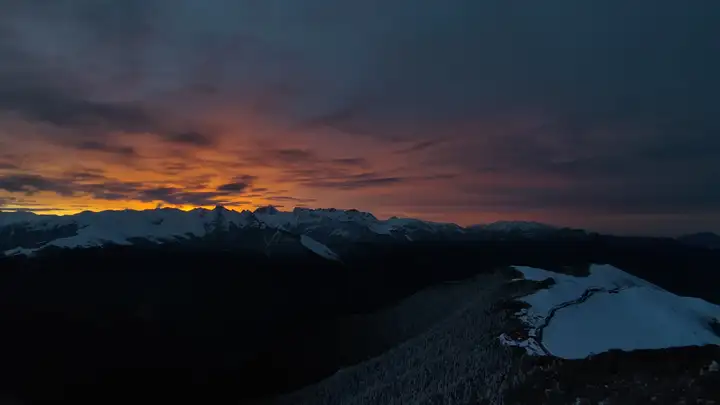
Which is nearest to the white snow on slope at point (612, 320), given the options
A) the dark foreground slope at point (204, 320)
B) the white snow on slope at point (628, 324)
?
the white snow on slope at point (628, 324)

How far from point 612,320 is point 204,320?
11366 centimetres

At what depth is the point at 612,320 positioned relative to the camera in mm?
41875

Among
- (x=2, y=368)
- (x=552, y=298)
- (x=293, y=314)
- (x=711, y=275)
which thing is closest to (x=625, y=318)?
(x=552, y=298)

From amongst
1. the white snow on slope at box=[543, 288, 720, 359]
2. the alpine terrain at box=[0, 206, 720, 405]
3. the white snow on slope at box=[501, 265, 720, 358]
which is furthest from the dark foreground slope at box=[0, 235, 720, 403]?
the white snow on slope at box=[543, 288, 720, 359]

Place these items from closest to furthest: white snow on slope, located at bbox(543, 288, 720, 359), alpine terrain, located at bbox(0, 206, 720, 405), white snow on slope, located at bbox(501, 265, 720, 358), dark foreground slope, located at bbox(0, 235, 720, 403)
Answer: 1. alpine terrain, located at bbox(0, 206, 720, 405)
2. white snow on slope, located at bbox(543, 288, 720, 359)
3. white snow on slope, located at bbox(501, 265, 720, 358)
4. dark foreground slope, located at bbox(0, 235, 720, 403)

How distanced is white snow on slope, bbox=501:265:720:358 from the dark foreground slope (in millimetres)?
10016

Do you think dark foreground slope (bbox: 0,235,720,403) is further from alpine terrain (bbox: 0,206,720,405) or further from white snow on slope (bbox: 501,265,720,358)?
white snow on slope (bbox: 501,265,720,358)

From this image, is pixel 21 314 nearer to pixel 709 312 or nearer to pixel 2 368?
pixel 2 368

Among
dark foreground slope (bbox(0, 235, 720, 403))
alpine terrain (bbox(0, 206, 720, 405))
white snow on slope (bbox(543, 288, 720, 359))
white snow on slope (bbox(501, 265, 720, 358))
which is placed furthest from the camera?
dark foreground slope (bbox(0, 235, 720, 403))

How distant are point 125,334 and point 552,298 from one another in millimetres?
108234

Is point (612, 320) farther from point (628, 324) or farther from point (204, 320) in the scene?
point (204, 320)

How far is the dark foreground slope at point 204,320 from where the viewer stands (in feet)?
257

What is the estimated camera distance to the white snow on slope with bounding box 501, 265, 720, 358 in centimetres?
3709

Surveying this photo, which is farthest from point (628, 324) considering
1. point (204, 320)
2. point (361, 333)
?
point (204, 320)
